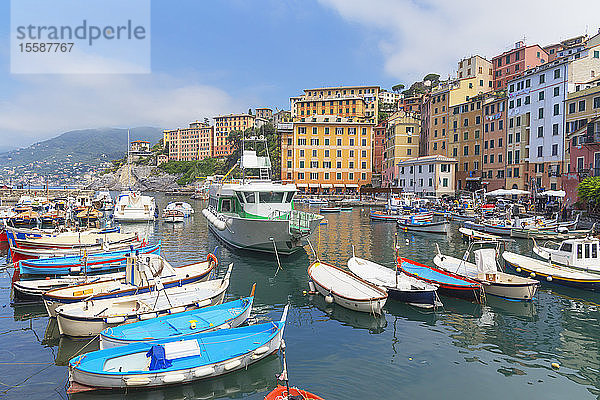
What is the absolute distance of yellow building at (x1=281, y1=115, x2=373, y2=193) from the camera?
88.2 metres

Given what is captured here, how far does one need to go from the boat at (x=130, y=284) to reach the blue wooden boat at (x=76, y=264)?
2502mm

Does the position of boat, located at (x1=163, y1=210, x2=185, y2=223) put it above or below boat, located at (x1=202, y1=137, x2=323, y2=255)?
below

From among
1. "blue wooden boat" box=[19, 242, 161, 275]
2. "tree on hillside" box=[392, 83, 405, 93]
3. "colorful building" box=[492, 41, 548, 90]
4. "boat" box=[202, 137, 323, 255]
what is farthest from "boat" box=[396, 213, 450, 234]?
"tree on hillside" box=[392, 83, 405, 93]

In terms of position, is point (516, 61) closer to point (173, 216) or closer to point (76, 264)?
point (173, 216)

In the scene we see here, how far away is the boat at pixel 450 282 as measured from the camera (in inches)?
653

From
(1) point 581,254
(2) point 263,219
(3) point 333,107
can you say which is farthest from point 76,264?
(3) point 333,107

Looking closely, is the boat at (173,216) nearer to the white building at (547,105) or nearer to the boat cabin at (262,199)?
the boat cabin at (262,199)

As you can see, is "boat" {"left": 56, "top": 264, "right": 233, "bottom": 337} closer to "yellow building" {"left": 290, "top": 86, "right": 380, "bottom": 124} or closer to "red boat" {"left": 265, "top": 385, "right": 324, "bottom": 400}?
"red boat" {"left": 265, "top": 385, "right": 324, "bottom": 400}

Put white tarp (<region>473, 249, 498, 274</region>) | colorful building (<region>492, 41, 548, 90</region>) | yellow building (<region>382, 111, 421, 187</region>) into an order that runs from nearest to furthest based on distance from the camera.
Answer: white tarp (<region>473, 249, 498, 274</region>) → colorful building (<region>492, 41, 548, 90</region>) → yellow building (<region>382, 111, 421, 187</region>)

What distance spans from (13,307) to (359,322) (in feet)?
48.2

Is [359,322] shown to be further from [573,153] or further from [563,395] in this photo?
[573,153]

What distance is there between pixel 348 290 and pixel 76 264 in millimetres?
14725

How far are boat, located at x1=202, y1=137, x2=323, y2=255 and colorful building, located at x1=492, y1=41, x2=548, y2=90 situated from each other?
59.3 m

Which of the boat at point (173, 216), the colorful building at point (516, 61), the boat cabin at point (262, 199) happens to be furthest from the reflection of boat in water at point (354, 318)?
the colorful building at point (516, 61)
